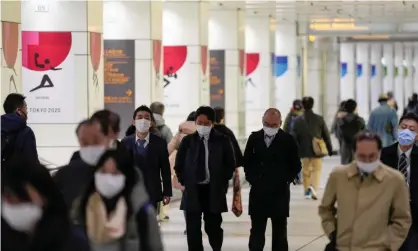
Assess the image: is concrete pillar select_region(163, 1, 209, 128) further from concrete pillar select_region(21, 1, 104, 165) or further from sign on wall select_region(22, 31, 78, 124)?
sign on wall select_region(22, 31, 78, 124)

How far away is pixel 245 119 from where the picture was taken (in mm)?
31984

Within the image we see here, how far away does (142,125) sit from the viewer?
1284 centimetres

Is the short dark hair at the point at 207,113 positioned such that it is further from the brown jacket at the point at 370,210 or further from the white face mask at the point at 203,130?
the brown jacket at the point at 370,210

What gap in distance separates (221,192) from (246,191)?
38.2ft

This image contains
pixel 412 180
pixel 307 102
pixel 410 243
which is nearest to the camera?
pixel 410 243

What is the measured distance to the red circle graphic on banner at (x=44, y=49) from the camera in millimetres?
19172

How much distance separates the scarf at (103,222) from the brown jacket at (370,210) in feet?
5.97

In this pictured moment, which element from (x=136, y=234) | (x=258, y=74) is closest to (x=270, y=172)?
(x=136, y=234)

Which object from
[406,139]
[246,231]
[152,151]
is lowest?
[246,231]

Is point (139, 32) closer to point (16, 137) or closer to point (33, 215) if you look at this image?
point (16, 137)

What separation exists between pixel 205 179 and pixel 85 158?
5590 millimetres

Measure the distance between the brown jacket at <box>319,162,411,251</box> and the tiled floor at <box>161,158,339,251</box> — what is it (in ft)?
22.6

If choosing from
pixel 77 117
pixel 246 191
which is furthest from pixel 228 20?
pixel 77 117

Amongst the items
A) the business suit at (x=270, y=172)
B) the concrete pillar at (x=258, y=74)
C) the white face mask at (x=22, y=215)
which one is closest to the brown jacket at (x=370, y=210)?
the white face mask at (x=22, y=215)
